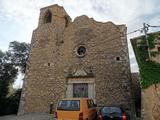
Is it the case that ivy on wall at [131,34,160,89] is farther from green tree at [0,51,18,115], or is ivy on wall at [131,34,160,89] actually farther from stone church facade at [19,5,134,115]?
green tree at [0,51,18,115]

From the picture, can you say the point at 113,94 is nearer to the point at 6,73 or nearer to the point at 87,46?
the point at 87,46

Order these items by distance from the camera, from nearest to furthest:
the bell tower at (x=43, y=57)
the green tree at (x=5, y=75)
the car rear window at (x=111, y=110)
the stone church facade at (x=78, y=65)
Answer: the car rear window at (x=111, y=110) < the stone church facade at (x=78, y=65) < the bell tower at (x=43, y=57) < the green tree at (x=5, y=75)

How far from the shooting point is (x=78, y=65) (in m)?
15.2

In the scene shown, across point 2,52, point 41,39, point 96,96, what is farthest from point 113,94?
point 2,52

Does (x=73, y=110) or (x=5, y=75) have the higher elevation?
(x=5, y=75)

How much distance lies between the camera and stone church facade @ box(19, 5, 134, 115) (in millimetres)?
13766

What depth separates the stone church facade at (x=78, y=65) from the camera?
13766mm

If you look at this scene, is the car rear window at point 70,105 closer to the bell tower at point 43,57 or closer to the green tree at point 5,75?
the bell tower at point 43,57

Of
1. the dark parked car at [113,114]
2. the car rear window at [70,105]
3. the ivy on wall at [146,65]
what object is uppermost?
the ivy on wall at [146,65]

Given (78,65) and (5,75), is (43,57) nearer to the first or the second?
(78,65)

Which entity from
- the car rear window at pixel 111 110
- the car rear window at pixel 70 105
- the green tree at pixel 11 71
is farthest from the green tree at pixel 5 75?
the car rear window at pixel 111 110

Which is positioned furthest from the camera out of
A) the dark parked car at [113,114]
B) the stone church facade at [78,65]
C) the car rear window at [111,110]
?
the stone church facade at [78,65]

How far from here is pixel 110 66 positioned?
14172 millimetres

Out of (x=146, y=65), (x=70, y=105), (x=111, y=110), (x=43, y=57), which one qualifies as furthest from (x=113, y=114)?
(x=43, y=57)
